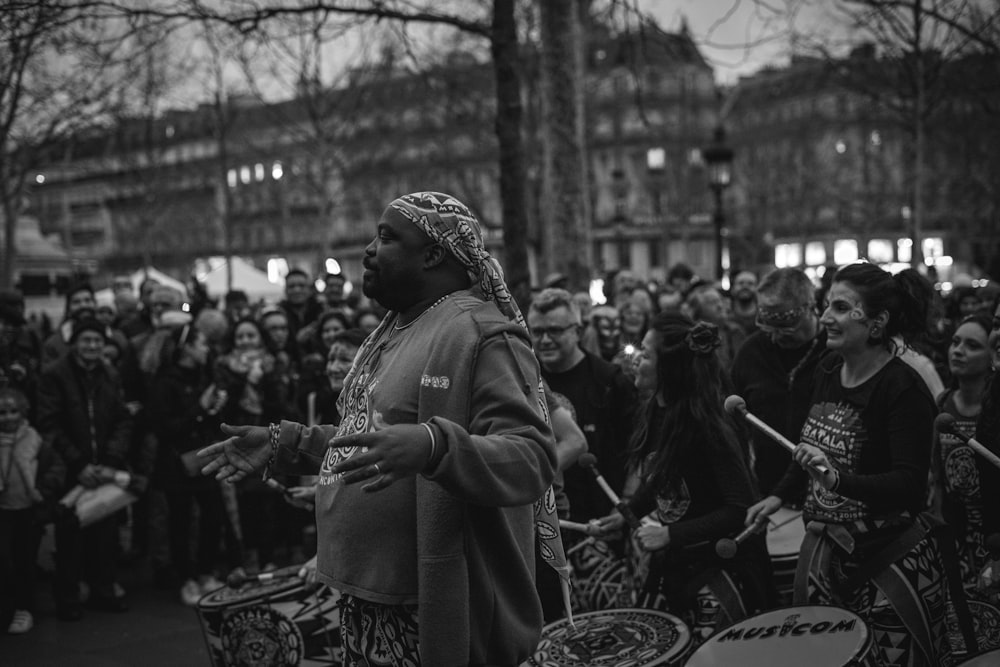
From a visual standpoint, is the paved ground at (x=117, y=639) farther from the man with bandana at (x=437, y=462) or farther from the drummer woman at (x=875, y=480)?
the drummer woman at (x=875, y=480)

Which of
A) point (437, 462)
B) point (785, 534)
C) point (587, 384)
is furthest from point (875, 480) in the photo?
point (587, 384)

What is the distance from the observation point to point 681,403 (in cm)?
441

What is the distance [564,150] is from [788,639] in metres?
10.4

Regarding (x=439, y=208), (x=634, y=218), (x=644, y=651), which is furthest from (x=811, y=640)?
(x=634, y=218)

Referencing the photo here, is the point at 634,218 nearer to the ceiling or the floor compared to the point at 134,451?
nearer to the ceiling

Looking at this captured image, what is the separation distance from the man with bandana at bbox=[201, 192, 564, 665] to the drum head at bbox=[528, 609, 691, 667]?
80cm

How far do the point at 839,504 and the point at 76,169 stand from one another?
20.8 meters

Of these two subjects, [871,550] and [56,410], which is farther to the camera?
[56,410]

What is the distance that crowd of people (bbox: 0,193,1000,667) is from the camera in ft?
8.41

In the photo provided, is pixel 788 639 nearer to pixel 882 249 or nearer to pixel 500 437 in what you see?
pixel 500 437

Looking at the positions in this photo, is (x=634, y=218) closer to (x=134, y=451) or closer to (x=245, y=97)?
(x=245, y=97)

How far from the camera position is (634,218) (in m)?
74.1

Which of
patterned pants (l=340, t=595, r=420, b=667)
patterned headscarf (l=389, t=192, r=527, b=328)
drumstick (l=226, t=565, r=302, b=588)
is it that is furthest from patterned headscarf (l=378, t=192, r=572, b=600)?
drumstick (l=226, t=565, r=302, b=588)

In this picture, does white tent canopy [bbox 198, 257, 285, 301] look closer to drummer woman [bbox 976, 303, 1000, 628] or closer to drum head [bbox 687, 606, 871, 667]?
drummer woman [bbox 976, 303, 1000, 628]
